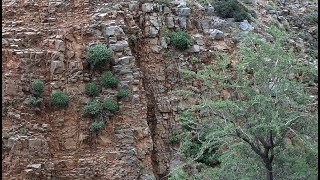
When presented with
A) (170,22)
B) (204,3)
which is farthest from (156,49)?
(204,3)

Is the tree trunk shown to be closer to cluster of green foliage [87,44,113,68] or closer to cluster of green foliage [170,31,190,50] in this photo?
cluster of green foliage [87,44,113,68]

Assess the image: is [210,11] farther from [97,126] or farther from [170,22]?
[97,126]

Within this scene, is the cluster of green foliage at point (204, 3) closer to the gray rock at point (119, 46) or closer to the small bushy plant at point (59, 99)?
the gray rock at point (119, 46)

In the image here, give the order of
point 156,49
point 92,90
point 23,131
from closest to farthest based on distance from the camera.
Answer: point 23,131, point 92,90, point 156,49

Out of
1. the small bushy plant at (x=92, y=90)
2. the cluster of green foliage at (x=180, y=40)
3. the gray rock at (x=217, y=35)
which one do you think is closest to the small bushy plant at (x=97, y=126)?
the small bushy plant at (x=92, y=90)

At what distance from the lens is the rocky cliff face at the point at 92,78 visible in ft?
47.4

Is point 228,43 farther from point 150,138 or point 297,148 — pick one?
point 297,148

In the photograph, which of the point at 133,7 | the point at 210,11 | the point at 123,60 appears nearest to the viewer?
the point at 123,60

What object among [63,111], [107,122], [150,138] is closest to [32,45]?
[63,111]

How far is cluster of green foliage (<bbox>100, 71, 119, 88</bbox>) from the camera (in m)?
15.3

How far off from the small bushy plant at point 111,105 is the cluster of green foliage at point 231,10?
5.55m

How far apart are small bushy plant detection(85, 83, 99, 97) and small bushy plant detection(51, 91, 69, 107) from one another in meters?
0.65

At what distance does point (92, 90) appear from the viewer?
15.2m

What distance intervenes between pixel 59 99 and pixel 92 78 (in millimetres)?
1282
